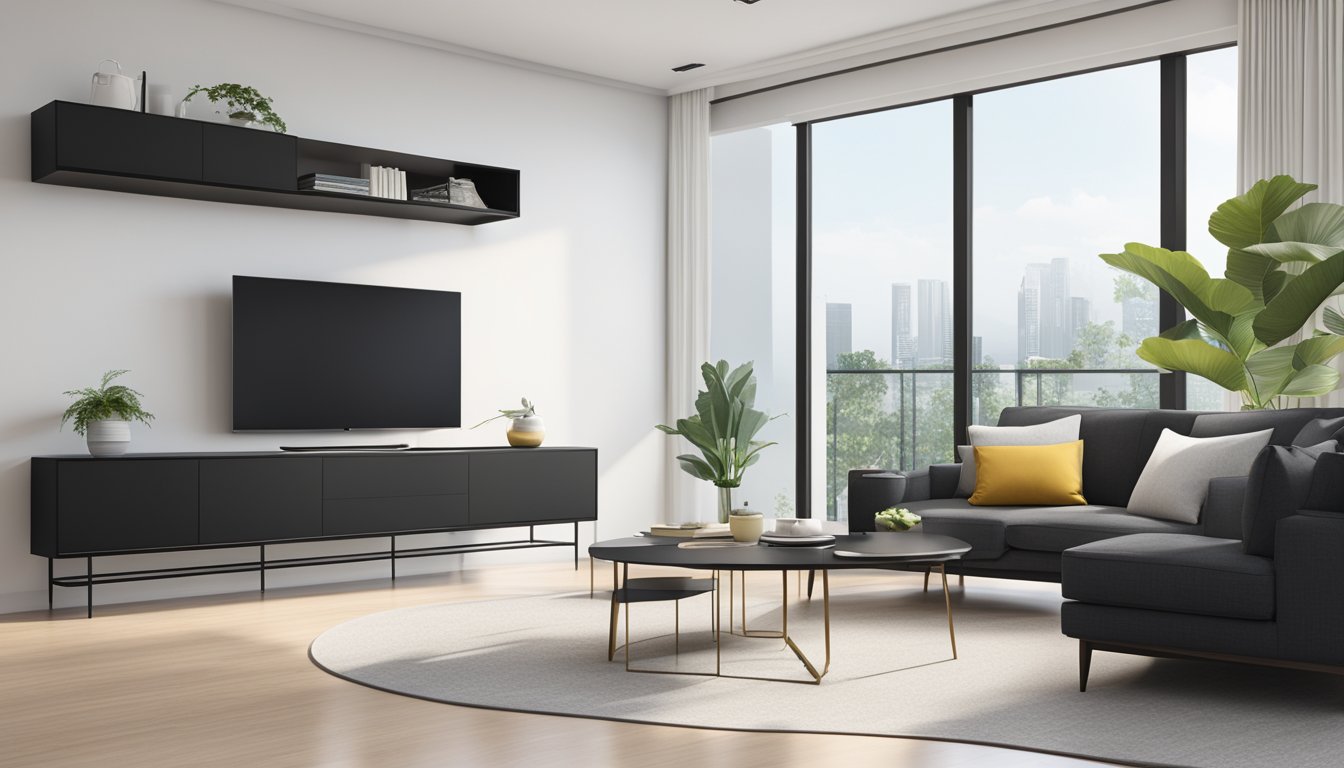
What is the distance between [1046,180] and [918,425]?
7.19 ft

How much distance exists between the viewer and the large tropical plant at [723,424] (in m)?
6.32

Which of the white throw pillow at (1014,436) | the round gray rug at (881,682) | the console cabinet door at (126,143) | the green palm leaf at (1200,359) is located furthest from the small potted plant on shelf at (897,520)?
the console cabinet door at (126,143)

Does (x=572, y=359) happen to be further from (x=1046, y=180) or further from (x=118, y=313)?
(x=1046, y=180)

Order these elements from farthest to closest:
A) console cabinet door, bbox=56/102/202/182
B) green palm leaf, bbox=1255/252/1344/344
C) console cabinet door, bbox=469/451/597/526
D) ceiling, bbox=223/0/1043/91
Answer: console cabinet door, bbox=469/451/597/526 < ceiling, bbox=223/0/1043/91 < console cabinet door, bbox=56/102/202/182 < green palm leaf, bbox=1255/252/1344/344

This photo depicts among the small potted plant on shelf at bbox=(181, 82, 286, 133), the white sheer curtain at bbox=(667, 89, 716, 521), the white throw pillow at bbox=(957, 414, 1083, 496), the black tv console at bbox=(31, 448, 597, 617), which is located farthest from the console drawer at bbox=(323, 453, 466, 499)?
the white throw pillow at bbox=(957, 414, 1083, 496)

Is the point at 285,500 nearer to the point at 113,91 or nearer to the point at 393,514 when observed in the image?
the point at 393,514

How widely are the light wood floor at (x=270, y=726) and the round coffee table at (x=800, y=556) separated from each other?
63 cm

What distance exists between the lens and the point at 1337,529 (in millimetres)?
3330

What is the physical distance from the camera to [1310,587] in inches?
132

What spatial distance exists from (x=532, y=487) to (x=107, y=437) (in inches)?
86.5

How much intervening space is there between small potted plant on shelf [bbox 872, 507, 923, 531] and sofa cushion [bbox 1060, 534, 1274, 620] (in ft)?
4.14

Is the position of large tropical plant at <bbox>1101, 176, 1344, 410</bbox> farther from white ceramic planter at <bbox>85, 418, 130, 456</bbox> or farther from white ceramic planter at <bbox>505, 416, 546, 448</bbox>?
white ceramic planter at <bbox>85, 418, 130, 456</bbox>

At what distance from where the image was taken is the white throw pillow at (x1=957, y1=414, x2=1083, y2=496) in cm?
567

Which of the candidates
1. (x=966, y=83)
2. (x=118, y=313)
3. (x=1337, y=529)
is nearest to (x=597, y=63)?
(x=966, y=83)
